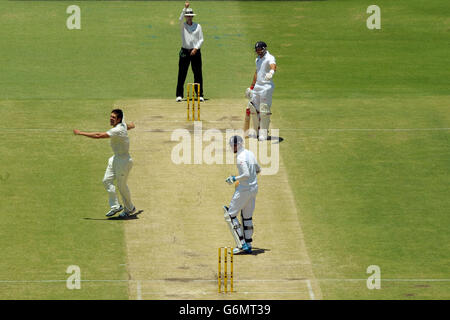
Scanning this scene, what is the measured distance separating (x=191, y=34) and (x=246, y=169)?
398 inches

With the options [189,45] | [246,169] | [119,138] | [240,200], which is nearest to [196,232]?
[240,200]

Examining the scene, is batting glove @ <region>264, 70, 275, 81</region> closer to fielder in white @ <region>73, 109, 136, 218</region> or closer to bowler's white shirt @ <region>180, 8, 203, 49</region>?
bowler's white shirt @ <region>180, 8, 203, 49</region>

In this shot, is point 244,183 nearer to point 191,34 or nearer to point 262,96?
point 262,96

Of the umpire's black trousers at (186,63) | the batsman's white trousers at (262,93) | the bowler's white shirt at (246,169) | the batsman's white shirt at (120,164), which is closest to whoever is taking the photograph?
the bowler's white shirt at (246,169)

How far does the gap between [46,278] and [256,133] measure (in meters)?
9.25

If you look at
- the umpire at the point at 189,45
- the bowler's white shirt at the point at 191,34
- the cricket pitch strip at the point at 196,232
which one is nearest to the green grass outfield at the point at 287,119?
the cricket pitch strip at the point at 196,232

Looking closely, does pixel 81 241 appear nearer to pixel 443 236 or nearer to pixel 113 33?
pixel 443 236

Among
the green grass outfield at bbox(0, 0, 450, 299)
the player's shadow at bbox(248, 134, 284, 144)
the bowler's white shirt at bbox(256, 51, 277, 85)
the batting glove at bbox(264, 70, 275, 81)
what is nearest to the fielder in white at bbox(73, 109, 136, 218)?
the green grass outfield at bbox(0, 0, 450, 299)

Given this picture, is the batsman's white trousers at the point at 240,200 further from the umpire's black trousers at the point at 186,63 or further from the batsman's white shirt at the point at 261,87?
the umpire's black trousers at the point at 186,63

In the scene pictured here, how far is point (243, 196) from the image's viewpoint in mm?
21766

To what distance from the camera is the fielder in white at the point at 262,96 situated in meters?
27.9

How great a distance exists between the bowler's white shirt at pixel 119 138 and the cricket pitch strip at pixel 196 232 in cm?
169

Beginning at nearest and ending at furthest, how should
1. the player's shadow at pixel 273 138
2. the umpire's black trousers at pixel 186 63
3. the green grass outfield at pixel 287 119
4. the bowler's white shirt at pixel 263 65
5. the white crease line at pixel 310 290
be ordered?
the white crease line at pixel 310 290 < the green grass outfield at pixel 287 119 < the bowler's white shirt at pixel 263 65 < the player's shadow at pixel 273 138 < the umpire's black trousers at pixel 186 63

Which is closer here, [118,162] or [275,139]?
[118,162]
